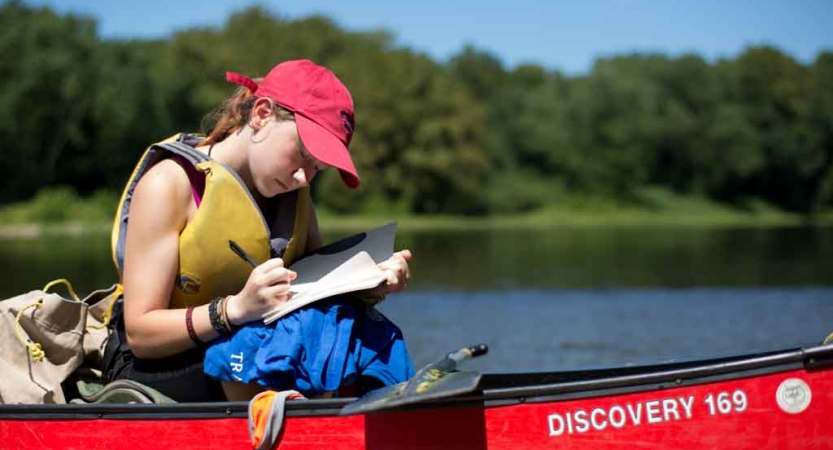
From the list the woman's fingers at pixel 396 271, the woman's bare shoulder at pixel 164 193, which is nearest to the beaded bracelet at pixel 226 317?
the woman's bare shoulder at pixel 164 193

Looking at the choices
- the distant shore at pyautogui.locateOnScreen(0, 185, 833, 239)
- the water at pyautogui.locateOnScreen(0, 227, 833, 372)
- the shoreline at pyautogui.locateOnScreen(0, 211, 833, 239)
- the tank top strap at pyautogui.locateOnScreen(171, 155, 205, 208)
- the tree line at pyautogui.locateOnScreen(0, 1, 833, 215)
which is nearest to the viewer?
the tank top strap at pyautogui.locateOnScreen(171, 155, 205, 208)

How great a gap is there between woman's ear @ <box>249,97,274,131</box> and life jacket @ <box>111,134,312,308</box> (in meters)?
→ 0.20

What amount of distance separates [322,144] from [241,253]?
1.63 feet

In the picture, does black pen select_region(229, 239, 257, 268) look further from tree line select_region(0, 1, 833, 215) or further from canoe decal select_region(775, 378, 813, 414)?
tree line select_region(0, 1, 833, 215)

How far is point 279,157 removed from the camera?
11.5 ft

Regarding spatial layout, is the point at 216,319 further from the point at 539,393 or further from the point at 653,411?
the point at 653,411

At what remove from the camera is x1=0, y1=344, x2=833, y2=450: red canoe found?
3342mm

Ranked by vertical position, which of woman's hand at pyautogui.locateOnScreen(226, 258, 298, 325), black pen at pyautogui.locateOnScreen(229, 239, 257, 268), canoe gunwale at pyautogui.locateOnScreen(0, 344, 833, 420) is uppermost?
black pen at pyautogui.locateOnScreen(229, 239, 257, 268)

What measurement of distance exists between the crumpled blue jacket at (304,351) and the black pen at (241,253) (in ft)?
0.90

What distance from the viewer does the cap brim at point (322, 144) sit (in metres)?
3.39

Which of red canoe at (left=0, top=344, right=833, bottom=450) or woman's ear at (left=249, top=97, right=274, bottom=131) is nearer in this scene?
red canoe at (left=0, top=344, right=833, bottom=450)

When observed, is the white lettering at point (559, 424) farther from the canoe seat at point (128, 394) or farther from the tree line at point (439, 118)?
the tree line at point (439, 118)

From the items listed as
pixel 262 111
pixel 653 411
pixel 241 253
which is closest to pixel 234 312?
pixel 241 253

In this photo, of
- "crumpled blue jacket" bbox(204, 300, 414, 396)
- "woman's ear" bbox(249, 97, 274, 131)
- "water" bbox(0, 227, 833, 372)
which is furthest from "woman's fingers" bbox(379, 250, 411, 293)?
"water" bbox(0, 227, 833, 372)
